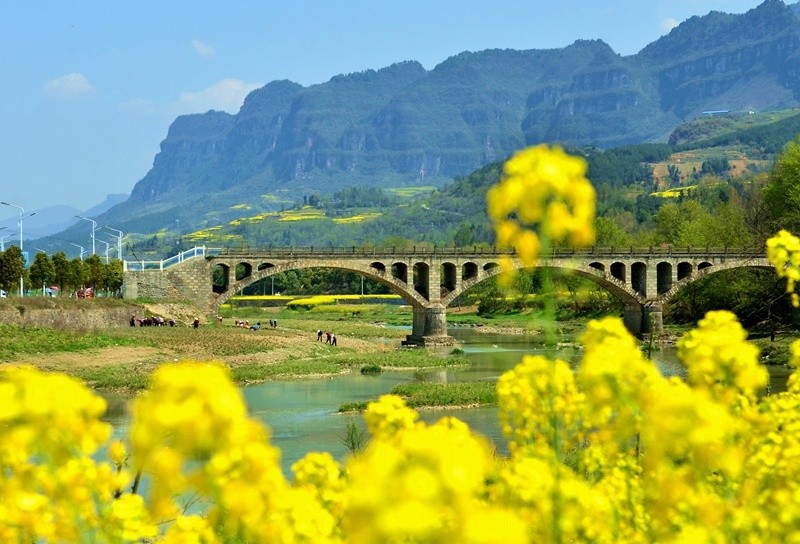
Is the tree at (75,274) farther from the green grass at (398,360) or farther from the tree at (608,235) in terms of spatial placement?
the tree at (608,235)

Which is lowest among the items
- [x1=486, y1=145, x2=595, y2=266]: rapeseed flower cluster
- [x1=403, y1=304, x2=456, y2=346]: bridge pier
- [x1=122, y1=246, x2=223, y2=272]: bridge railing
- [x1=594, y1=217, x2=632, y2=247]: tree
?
[x1=403, y1=304, x2=456, y2=346]: bridge pier

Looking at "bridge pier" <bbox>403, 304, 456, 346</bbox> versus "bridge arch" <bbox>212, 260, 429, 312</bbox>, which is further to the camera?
"bridge pier" <bbox>403, 304, 456, 346</bbox>

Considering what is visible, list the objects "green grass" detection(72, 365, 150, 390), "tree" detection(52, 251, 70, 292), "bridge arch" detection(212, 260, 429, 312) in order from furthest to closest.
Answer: "bridge arch" detection(212, 260, 429, 312), "tree" detection(52, 251, 70, 292), "green grass" detection(72, 365, 150, 390)

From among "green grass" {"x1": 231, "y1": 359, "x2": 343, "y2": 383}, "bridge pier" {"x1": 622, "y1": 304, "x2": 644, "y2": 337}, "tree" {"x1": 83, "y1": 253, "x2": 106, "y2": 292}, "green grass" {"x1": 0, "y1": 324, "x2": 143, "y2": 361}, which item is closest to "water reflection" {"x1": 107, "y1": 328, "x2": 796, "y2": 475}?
"green grass" {"x1": 231, "y1": 359, "x2": 343, "y2": 383}

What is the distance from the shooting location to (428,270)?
80.6 m

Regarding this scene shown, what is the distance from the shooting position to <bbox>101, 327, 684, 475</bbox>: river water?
106 ft

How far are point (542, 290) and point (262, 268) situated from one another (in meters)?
73.4

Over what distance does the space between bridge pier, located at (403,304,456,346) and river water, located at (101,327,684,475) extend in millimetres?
7359

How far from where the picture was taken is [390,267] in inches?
3113

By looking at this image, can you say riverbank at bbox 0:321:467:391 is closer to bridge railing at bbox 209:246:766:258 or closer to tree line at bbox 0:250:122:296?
bridge railing at bbox 209:246:766:258

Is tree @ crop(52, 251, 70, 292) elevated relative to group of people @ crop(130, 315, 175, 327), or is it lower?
elevated

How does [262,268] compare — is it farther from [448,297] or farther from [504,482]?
[504,482]

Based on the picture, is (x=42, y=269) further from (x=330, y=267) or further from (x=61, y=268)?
(x=330, y=267)

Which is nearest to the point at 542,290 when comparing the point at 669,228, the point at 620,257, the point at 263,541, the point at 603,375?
the point at 603,375
